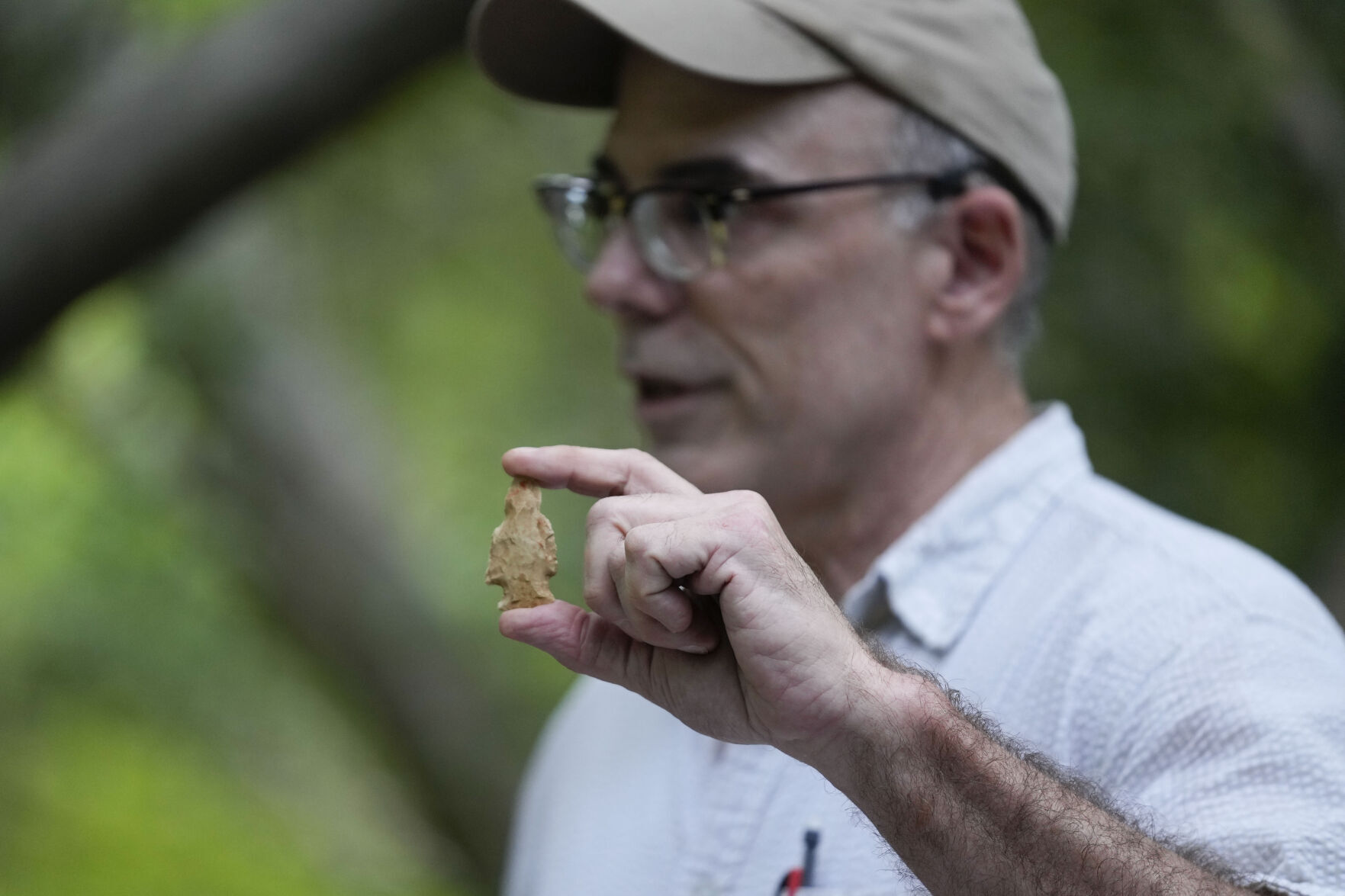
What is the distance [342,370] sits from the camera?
222 inches

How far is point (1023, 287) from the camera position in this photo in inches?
90.3

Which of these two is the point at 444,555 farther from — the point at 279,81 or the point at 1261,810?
the point at 1261,810

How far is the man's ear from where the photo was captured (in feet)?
7.08

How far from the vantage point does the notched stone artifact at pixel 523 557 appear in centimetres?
155

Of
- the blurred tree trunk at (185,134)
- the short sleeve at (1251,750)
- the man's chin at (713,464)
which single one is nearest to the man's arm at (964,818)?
the short sleeve at (1251,750)

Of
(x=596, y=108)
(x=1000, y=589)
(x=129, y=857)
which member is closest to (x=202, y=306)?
(x=129, y=857)

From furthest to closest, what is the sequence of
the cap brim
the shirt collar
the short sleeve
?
the cap brim
the shirt collar
the short sleeve

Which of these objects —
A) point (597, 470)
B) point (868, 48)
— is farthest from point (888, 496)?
point (597, 470)

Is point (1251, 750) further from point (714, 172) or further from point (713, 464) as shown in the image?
point (714, 172)

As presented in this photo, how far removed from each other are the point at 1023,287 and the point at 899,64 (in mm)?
487

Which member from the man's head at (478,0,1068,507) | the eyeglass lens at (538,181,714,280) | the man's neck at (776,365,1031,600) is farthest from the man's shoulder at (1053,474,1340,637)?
the eyeglass lens at (538,181,714,280)

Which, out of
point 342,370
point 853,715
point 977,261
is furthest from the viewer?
point 342,370

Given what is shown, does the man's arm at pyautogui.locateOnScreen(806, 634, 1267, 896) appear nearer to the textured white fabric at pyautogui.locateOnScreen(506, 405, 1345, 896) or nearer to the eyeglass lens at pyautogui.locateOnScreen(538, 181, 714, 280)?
the textured white fabric at pyautogui.locateOnScreen(506, 405, 1345, 896)

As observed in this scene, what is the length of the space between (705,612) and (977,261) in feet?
3.74
